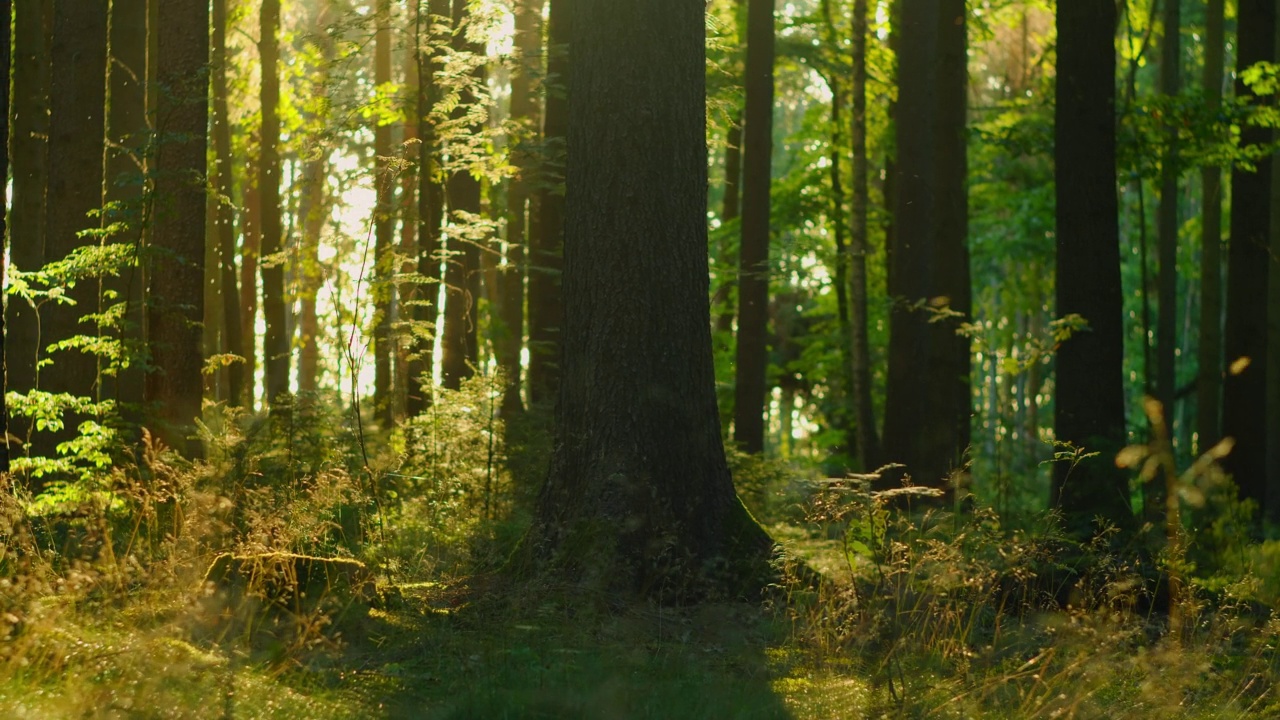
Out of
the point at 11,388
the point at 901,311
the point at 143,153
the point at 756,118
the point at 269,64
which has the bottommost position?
the point at 11,388

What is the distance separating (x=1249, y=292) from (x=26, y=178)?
1507cm

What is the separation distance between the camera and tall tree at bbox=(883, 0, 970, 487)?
1564 centimetres

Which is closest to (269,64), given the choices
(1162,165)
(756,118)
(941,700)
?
(756,118)

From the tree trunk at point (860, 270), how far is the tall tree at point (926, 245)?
2136 mm

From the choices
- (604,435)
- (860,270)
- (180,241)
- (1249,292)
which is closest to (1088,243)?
(604,435)

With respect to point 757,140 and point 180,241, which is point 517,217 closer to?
point 757,140

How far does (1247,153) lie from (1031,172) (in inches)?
466

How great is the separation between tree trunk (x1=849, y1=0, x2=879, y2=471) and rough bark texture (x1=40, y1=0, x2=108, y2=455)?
1043 centimetres

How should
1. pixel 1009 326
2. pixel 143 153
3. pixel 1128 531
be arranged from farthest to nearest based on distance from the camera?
pixel 1009 326 → pixel 143 153 → pixel 1128 531

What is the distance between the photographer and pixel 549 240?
17016 mm

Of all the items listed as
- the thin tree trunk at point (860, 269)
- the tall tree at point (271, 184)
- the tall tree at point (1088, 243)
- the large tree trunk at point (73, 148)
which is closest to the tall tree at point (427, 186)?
the large tree trunk at point (73, 148)

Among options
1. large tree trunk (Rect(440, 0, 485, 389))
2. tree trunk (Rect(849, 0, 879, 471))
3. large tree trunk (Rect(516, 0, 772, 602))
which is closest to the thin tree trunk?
tree trunk (Rect(849, 0, 879, 471))

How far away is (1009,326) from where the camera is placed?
35.7m

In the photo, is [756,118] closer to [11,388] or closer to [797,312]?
[11,388]
